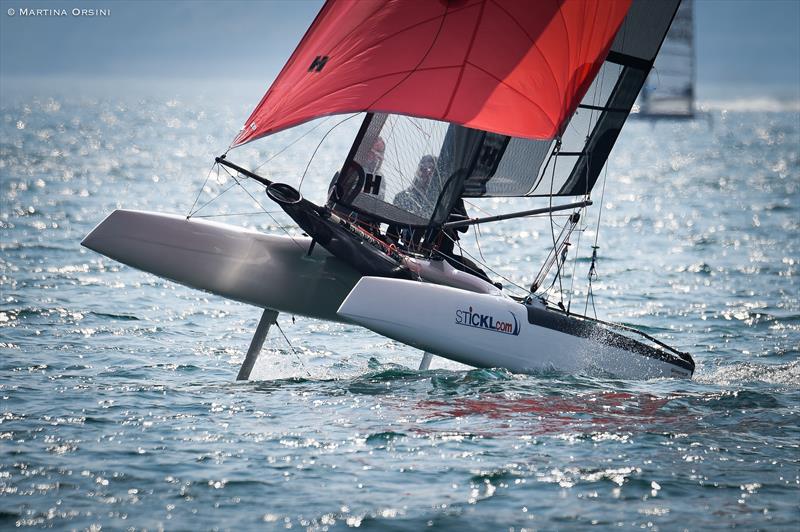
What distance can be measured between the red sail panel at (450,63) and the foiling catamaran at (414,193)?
0.03 feet

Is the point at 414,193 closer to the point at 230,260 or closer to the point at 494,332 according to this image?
the point at 494,332

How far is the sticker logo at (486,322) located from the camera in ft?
27.6

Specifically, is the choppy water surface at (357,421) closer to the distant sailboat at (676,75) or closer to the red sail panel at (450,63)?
the red sail panel at (450,63)

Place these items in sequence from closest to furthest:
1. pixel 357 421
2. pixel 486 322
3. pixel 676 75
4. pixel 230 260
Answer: pixel 357 421, pixel 486 322, pixel 230 260, pixel 676 75

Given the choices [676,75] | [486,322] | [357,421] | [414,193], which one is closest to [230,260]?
[414,193]

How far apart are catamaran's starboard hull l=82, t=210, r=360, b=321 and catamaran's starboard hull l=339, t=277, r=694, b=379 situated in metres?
0.98

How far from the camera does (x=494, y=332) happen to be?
27.9 feet

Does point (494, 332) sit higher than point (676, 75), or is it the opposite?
point (676, 75)

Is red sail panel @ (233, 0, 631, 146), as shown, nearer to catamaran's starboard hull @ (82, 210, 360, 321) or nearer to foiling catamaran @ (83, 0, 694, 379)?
foiling catamaran @ (83, 0, 694, 379)

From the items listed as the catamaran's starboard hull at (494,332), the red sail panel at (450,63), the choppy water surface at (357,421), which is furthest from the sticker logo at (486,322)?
the red sail panel at (450,63)

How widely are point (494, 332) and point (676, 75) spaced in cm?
7461

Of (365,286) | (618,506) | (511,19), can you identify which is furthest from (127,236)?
(618,506)

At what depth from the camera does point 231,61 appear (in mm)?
195625

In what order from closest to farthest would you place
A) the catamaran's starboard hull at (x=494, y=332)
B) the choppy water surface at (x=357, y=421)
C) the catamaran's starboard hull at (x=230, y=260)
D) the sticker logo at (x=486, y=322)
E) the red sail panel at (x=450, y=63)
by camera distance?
the choppy water surface at (x=357, y=421) < the catamaran's starboard hull at (x=494, y=332) < the red sail panel at (x=450, y=63) < the sticker logo at (x=486, y=322) < the catamaran's starboard hull at (x=230, y=260)
